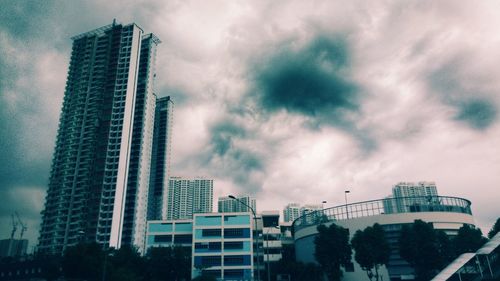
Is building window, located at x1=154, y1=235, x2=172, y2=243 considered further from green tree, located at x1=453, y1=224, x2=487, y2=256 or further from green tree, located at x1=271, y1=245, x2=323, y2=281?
green tree, located at x1=453, y1=224, x2=487, y2=256

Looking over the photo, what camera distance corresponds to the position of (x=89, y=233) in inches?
4279

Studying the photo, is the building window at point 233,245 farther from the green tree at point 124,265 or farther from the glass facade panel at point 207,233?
the green tree at point 124,265

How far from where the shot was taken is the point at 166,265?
2515 inches

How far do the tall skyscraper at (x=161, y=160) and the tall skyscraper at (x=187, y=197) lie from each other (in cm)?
3521

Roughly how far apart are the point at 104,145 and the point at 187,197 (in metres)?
68.9

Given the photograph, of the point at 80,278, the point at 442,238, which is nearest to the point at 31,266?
the point at 80,278

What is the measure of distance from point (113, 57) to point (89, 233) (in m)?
64.9

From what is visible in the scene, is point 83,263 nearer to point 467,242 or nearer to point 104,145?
point 467,242

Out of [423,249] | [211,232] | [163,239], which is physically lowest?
[423,249]

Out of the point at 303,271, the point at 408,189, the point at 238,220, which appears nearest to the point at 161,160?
the point at 238,220

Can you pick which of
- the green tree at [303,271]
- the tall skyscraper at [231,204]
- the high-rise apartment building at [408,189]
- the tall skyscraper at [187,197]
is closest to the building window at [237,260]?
the green tree at [303,271]

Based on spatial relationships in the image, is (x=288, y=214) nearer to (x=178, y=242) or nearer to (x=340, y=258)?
(x=178, y=242)

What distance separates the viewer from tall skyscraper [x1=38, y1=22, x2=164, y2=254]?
111938 millimetres

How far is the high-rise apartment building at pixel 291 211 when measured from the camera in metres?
187
